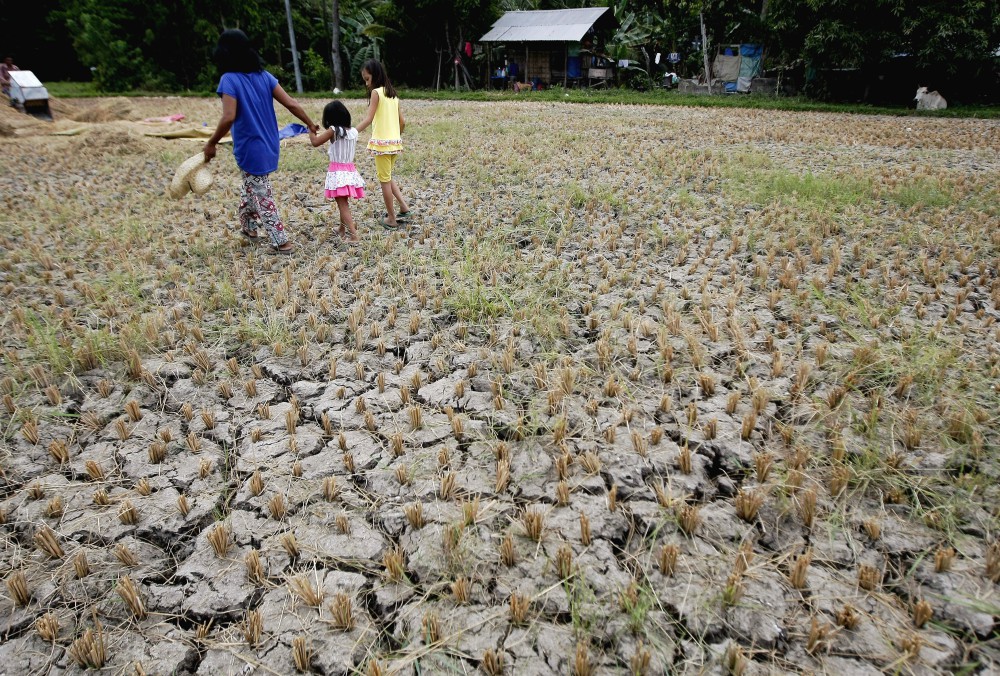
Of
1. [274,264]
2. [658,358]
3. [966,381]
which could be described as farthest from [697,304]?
[274,264]

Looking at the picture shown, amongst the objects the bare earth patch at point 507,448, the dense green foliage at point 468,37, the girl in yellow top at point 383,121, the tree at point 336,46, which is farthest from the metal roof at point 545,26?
the bare earth patch at point 507,448

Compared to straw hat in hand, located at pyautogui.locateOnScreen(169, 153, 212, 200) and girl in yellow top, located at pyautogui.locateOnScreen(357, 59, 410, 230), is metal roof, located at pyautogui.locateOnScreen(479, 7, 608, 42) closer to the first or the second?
girl in yellow top, located at pyautogui.locateOnScreen(357, 59, 410, 230)

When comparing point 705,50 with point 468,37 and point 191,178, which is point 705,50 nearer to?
point 468,37

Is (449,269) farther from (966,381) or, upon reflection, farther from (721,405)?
(966,381)

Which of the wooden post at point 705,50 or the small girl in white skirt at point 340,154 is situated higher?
the wooden post at point 705,50

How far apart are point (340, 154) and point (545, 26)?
23421 mm

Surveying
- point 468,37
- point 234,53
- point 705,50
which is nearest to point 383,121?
point 234,53

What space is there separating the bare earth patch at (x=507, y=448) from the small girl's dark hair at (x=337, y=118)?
3.13 ft

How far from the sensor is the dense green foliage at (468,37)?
15.3 m

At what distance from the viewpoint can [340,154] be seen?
4941 mm

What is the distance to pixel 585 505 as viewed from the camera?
2148mm

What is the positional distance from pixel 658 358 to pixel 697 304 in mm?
874

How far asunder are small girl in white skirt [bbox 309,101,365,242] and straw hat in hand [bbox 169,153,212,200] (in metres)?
0.92

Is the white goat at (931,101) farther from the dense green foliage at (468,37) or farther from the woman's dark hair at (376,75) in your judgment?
the woman's dark hair at (376,75)
